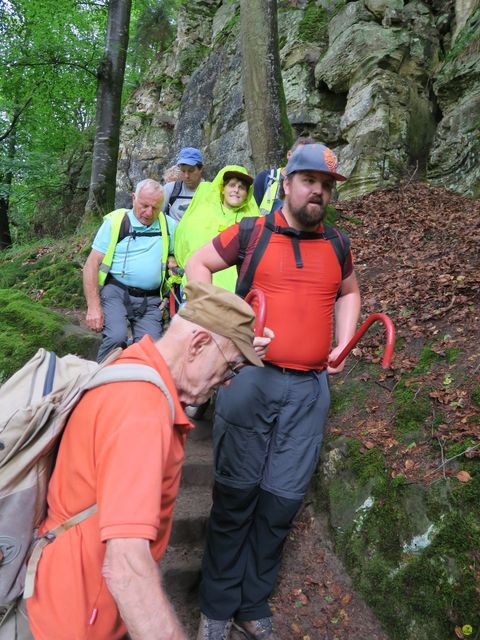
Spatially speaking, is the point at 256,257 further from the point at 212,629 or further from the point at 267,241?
the point at 212,629

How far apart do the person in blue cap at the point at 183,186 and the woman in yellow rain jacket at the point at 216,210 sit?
2.97 feet

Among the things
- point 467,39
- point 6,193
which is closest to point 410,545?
point 467,39

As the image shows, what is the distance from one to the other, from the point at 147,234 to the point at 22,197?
491 inches

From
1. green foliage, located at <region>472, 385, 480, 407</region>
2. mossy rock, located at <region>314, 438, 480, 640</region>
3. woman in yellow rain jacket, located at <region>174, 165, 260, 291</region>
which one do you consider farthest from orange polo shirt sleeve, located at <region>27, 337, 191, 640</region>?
woman in yellow rain jacket, located at <region>174, 165, 260, 291</region>

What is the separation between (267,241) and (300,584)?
254 cm

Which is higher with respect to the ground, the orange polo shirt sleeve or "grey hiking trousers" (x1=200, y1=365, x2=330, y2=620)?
the orange polo shirt sleeve

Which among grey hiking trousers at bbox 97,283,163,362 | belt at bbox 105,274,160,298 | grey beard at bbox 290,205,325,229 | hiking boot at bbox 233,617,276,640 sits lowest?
hiking boot at bbox 233,617,276,640

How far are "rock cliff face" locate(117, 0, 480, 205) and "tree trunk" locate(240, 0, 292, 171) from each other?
3.34 m

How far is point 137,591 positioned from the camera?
3.99 feet

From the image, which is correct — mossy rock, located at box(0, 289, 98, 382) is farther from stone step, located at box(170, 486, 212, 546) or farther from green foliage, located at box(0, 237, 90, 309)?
stone step, located at box(170, 486, 212, 546)

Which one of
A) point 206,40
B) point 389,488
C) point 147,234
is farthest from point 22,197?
point 389,488

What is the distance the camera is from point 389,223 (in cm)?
809

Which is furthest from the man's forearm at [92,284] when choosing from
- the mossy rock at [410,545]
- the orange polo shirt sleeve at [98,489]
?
the orange polo shirt sleeve at [98,489]

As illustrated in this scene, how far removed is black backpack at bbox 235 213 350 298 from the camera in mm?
2900
